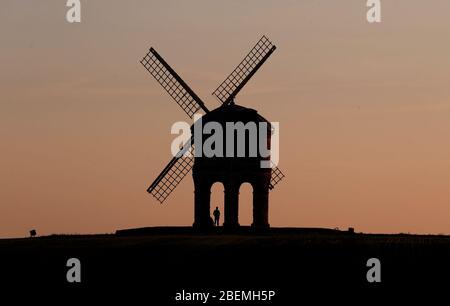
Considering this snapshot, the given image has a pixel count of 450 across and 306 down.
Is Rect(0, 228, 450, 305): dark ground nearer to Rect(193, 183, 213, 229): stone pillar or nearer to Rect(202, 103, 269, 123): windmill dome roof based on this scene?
Rect(202, 103, 269, 123): windmill dome roof

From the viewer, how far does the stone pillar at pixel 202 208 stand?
268 ft

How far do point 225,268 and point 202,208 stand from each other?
91.5ft

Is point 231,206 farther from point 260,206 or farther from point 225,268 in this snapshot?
point 225,268

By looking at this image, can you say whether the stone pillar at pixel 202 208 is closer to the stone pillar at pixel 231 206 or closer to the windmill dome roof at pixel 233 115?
the stone pillar at pixel 231 206

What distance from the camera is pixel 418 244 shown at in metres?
67.8

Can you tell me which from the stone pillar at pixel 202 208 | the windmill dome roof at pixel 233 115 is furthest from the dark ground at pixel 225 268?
the stone pillar at pixel 202 208

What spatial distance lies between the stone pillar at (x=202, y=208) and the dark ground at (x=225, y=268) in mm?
11690

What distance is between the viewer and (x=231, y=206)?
82062 millimetres

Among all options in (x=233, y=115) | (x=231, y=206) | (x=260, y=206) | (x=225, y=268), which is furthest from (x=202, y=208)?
(x=225, y=268)

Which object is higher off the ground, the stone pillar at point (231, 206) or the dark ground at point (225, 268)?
the stone pillar at point (231, 206)

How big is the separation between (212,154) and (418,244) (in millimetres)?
16241

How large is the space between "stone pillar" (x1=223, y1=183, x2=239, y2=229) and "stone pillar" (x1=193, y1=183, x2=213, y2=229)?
93 cm
